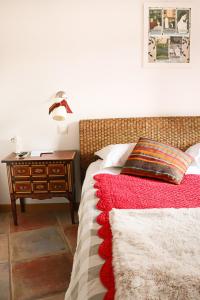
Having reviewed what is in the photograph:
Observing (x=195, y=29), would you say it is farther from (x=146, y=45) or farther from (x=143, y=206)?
(x=143, y=206)

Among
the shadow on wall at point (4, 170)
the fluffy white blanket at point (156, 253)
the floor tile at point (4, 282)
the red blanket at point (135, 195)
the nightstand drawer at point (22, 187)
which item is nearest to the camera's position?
the fluffy white blanket at point (156, 253)

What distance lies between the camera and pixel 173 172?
2104 millimetres

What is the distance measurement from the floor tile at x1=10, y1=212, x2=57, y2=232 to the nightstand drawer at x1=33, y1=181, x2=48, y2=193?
1.25 feet

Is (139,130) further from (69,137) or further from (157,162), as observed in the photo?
(69,137)

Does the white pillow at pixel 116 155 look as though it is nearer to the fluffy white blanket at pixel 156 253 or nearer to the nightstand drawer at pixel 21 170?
the nightstand drawer at pixel 21 170

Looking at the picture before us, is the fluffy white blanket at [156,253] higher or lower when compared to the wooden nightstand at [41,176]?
higher

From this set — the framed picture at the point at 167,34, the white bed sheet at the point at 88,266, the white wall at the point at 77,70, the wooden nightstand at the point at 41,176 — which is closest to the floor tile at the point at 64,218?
the wooden nightstand at the point at 41,176

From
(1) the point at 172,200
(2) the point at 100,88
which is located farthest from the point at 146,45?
(1) the point at 172,200

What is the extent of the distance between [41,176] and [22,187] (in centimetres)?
23

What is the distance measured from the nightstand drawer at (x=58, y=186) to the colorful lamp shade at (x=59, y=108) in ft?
2.03

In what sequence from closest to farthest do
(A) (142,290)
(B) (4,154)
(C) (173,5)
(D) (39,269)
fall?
(A) (142,290) → (D) (39,269) → (C) (173,5) → (B) (4,154)

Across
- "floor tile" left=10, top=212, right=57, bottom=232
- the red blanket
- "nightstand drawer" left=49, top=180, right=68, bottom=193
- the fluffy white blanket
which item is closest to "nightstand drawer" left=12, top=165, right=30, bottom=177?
"nightstand drawer" left=49, top=180, right=68, bottom=193

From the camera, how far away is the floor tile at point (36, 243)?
2.14 meters

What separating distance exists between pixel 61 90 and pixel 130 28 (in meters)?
0.97
